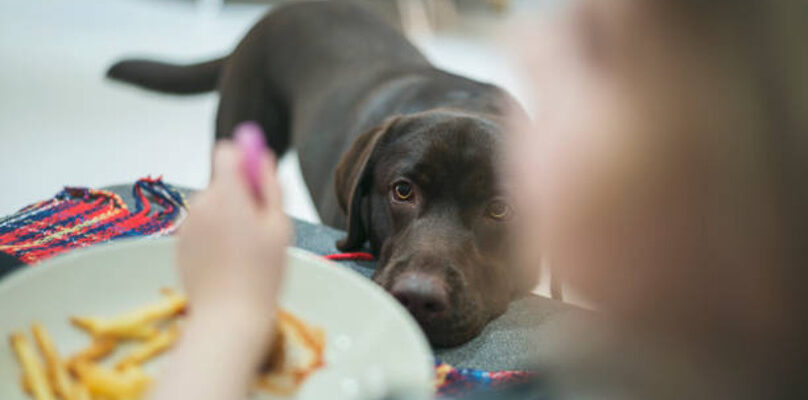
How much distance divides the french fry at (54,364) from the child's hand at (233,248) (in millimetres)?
226

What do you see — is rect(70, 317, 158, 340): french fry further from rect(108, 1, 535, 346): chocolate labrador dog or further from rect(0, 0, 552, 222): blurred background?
rect(0, 0, 552, 222): blurred background

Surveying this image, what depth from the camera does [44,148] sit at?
321cm

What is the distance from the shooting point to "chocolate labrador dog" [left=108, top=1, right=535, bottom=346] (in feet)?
4.75

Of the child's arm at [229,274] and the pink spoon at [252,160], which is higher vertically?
the pink spoon at [252,160]

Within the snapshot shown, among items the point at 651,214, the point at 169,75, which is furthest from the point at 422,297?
the point at 169,75

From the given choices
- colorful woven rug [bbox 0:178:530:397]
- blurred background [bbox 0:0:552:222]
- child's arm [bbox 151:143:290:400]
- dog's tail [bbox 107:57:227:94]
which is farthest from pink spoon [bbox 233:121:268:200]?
dog's tail [bbox 107:57:227:94]

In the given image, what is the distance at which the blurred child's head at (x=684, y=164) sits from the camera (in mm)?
503

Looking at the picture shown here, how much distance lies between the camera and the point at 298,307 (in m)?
0.90

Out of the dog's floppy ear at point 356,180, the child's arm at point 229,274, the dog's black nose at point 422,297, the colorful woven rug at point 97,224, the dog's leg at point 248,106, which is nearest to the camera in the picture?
the child's arm at point 229,274

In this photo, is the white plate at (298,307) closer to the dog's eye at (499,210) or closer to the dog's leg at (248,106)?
the dog's eye at (499,210)

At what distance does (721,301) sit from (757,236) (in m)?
0.06

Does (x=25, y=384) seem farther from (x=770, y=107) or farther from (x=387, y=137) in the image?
(x=387, y=137)

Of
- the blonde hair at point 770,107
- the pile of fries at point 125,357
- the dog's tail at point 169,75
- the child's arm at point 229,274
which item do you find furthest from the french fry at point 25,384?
the dog's tail at point 169,75

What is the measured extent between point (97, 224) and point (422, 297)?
0.69 m
